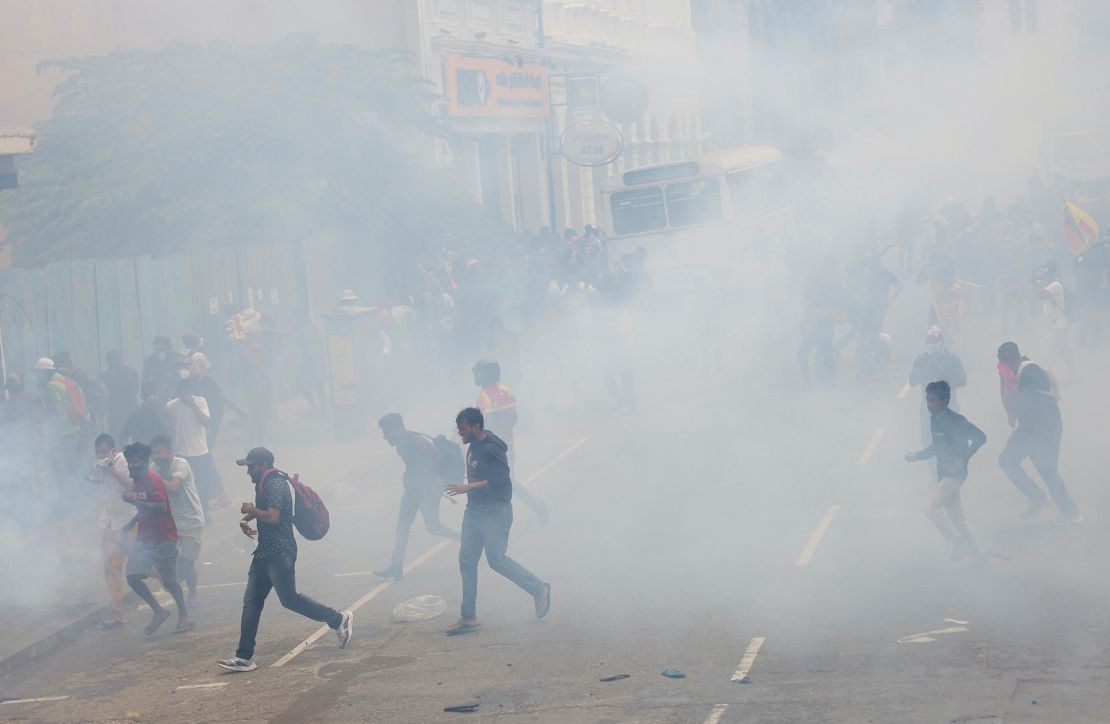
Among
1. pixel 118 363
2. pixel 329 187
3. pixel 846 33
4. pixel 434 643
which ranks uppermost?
pixel 846 33

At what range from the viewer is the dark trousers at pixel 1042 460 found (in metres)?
10.2

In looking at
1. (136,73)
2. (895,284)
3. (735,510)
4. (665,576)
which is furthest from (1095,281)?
(136,73)

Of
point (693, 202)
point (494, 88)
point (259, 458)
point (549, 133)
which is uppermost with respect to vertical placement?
point (494, 88)

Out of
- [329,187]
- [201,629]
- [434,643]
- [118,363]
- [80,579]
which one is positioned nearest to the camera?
[434,643]

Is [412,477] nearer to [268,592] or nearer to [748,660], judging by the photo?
[268,592]

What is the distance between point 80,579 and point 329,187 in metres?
10.8

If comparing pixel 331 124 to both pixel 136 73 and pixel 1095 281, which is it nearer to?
pixel 136 73

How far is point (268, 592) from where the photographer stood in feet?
28.1

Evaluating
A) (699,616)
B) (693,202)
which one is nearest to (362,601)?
(699,616)

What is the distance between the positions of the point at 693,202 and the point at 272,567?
16.0 m

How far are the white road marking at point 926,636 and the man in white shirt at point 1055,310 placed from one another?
8.26m

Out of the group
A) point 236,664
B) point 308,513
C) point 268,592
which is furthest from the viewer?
point 308,513

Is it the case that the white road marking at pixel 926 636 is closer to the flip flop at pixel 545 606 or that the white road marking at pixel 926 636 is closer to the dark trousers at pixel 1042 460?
the flip flop at pixel 545 606

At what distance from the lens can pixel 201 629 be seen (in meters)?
9.85
